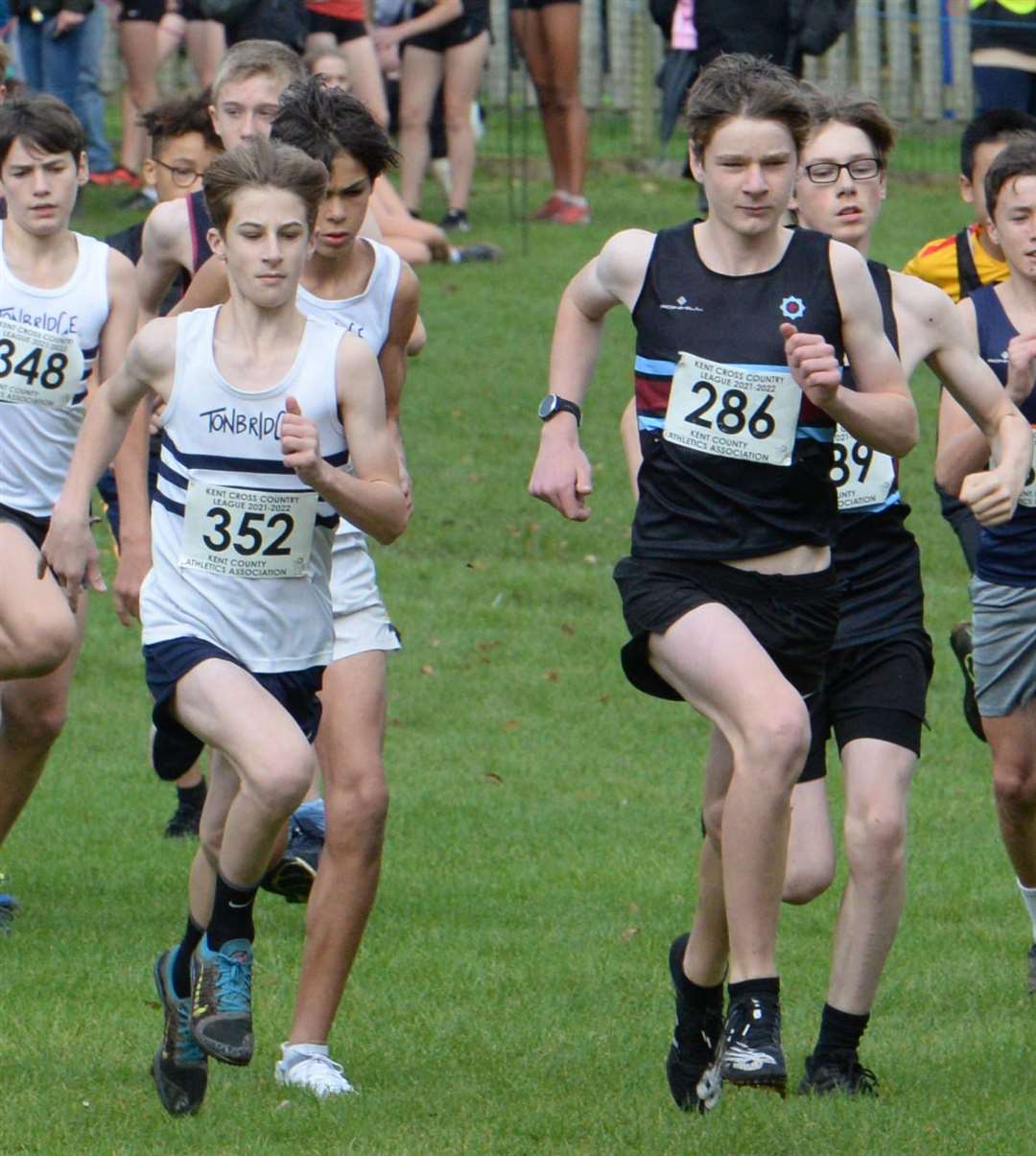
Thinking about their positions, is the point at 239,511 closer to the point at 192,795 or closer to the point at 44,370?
the point at 44,370

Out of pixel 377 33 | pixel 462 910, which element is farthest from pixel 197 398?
pixel 377 33

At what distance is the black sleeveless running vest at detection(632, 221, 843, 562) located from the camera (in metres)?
5.55

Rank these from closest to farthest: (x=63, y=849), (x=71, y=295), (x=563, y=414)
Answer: (x=563, y=414)
(x=71, y=295)
(x=63, y=849)

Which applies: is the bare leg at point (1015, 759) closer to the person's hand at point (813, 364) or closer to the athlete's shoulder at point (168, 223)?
the person's hand at point (813, 364)

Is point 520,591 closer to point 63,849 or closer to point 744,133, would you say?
point 63,849

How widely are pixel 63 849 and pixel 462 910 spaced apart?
60.8 inches

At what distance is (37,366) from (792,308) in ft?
8.76

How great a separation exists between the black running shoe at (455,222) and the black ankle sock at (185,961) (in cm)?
1234

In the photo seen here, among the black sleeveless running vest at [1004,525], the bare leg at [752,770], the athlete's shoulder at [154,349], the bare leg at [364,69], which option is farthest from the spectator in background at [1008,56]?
the bare leg at [752,770]

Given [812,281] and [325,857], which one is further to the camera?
[325,857]

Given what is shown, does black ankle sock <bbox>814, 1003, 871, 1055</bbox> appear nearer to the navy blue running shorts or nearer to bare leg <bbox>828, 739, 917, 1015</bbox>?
bare leg <bbox>828, 739, 917, 1015</bbox>

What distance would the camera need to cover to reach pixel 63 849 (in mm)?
8641

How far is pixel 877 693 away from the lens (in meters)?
6.18

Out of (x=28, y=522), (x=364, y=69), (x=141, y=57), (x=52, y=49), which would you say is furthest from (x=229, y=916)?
(x=141, y=57)
